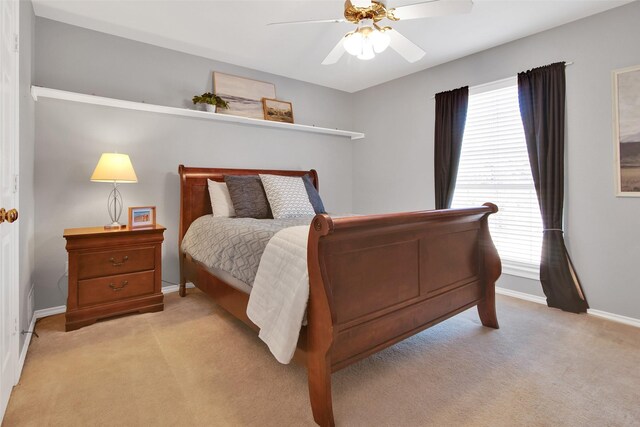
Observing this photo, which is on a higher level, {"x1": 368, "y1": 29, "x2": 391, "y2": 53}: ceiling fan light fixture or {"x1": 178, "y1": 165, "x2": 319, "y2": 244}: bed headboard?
{"x1": 368, "y1": 29, "x2": 391, "y2": 53}: ceiling fan light fixture

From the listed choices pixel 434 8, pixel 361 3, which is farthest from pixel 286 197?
pixel 434 8

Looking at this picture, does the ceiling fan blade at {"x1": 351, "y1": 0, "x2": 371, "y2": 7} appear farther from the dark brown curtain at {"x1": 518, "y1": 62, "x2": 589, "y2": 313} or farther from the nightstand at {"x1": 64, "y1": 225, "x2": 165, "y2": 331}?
the nightstand at {"x1": 64, "y1": 225, "x2": 165, "y2": 331}

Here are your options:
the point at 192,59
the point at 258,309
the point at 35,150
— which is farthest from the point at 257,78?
the point at 258,309

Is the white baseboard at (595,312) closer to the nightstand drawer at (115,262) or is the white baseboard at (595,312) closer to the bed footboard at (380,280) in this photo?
the bed footboard at (380,280)

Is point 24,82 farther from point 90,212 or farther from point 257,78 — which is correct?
point 257,78

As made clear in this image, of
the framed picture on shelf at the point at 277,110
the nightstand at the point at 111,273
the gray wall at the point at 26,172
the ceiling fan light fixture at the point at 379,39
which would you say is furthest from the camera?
the framed picture on shelf at the point at 277,110

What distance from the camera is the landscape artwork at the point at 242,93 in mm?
3602

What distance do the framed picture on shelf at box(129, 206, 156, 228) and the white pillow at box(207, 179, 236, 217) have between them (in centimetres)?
56

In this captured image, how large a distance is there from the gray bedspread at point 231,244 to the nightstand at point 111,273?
13.4 inches

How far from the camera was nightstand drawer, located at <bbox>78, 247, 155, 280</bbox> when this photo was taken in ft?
8.07

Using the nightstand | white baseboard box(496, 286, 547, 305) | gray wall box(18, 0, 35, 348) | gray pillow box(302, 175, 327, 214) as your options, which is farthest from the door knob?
white baseboard box(496, 286, 547, 305)

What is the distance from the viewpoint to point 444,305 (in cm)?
213

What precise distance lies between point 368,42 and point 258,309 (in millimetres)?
1717

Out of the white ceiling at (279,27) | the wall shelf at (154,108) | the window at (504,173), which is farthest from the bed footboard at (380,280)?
the wall shelf at (154,108)
